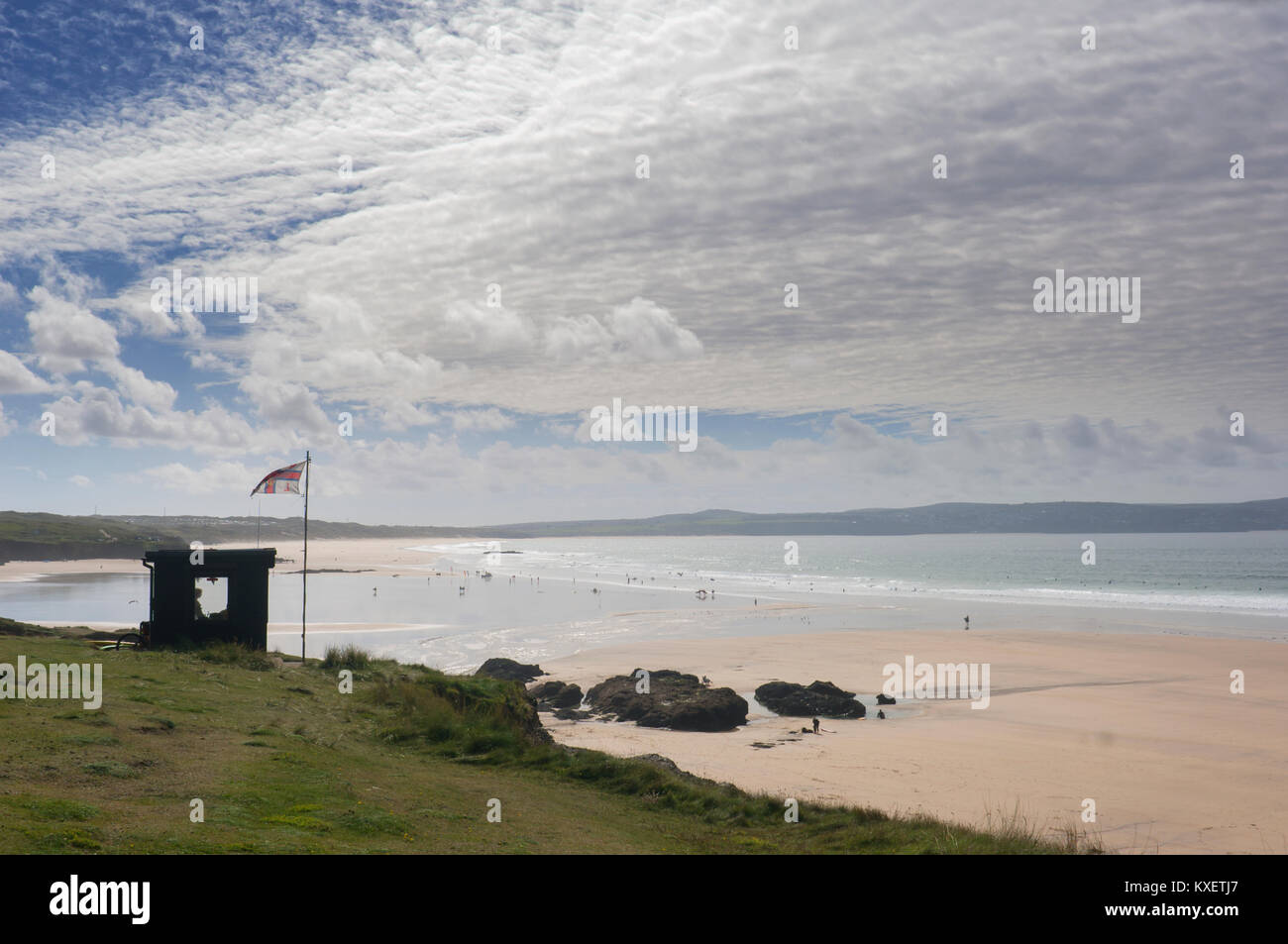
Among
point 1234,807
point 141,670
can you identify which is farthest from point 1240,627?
point 141,670

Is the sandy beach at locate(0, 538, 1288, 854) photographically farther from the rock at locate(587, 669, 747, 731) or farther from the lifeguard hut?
the lifeguard hut

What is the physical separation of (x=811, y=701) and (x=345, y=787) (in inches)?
1015

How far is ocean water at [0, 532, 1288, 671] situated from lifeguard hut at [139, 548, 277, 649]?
16720mm

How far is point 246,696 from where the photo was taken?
20.7 meters

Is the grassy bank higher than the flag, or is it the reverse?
the flag

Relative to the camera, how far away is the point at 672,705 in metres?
34.2

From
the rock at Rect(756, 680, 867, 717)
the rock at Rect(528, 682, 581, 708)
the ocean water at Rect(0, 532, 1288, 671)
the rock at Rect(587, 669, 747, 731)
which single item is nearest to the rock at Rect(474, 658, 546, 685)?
the rock at Rect(528, 682, 581, 708)

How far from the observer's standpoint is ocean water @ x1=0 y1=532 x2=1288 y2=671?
189 ft

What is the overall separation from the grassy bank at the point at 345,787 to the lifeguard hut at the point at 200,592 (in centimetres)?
476

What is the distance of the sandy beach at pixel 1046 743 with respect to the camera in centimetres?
2144

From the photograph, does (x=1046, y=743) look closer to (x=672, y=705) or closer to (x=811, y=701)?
(x=811, y=701)

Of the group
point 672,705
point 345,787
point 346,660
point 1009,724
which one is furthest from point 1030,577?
point 345,787
